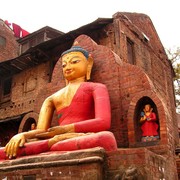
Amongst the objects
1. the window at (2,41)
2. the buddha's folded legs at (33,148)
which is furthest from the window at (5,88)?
the buddha's folded legs at (33,148)

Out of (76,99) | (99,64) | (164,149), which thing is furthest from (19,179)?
(99,64)

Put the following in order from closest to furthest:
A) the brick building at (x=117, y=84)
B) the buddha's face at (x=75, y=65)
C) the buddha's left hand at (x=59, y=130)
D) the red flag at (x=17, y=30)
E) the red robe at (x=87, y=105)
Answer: the brick building at (x=117, y=84), the buddha's left hand at (x=59, y=130), the red robe at (x=87, y=105), the buddha's face at (x=75, y=65), the red flag at (x=17, y=30)

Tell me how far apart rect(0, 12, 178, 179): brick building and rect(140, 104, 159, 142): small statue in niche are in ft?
0.34

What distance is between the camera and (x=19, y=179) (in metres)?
5.03

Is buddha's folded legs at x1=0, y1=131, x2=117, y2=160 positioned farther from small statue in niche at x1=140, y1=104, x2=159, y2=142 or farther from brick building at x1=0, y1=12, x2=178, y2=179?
small statue in niche at x1=140, y1=104, x2=159, y2=142

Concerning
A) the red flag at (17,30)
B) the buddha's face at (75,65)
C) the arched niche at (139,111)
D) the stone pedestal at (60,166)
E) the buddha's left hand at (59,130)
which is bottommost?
the stone pedestal at (60,166)

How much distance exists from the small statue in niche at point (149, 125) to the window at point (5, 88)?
1137 cm

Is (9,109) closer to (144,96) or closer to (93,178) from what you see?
(144,96)

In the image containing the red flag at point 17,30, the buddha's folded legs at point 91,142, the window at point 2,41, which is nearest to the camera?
the buddha's folded legs at point 91,142

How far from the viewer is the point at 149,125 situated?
20.1 ft

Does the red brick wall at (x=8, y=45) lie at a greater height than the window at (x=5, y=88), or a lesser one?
greater

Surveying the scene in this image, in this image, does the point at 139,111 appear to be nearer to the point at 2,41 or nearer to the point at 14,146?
the point at 14,146

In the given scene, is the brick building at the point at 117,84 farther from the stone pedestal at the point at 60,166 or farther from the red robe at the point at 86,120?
the red robe at the point at 86,120

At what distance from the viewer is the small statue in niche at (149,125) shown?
19.8ft
